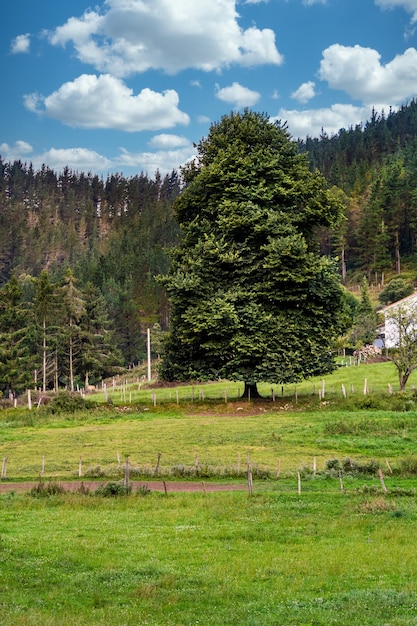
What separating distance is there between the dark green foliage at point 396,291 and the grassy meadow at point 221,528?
61.9m

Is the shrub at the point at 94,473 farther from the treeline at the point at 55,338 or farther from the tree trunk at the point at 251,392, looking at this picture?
the treeline at the point at 55,338

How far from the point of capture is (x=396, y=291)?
10512cm

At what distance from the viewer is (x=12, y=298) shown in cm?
8306

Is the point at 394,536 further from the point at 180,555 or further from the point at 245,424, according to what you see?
the point at 245,424

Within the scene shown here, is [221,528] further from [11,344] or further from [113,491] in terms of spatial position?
[11,344]

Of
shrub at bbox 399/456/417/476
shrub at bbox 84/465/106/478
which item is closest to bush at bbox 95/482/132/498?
shrub at bbox 84/465/106/478

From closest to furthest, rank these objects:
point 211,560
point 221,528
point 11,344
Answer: point 211,560 → point 221,528 → point 11,344

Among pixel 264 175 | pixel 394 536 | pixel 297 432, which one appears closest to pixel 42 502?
pixel 394 536

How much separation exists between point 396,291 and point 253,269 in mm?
60510

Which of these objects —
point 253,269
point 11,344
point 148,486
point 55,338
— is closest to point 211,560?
point 148,486

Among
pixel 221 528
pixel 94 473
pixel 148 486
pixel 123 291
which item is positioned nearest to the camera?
pixel 221 528

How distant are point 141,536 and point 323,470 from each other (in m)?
12.4

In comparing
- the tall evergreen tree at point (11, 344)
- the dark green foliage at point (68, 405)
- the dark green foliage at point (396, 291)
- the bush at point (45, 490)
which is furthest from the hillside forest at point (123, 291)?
the bush at point (45, 490)

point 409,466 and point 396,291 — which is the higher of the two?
point 396,291
